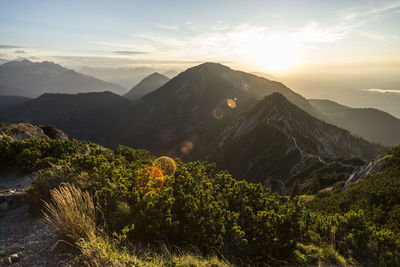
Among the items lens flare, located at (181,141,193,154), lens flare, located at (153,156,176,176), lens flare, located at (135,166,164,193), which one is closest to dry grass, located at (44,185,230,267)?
lens flare, located at (135,166,164,193)

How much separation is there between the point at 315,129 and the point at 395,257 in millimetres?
111529

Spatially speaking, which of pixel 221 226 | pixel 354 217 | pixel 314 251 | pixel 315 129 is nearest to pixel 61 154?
pixel 221 226

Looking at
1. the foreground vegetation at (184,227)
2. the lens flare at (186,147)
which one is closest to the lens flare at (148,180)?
the foreground vegetation at (184,227)

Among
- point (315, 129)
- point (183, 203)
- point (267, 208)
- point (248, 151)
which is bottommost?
point (248, 151)

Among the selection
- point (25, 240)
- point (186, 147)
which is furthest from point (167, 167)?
point (186, 147)

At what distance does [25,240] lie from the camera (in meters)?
5.94

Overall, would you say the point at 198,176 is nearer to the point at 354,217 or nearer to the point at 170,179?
the point at 170,179

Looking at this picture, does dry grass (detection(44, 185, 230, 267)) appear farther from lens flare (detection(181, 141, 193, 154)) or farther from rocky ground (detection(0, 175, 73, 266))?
lens flare (detection(181, 141, 193, 154))

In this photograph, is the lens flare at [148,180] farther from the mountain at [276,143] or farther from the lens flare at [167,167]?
the mountain at [276,143]

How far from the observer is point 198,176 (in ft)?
31.4

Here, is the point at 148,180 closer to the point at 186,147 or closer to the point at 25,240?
the point at 25,240

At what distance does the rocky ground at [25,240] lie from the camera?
5047 millimetres

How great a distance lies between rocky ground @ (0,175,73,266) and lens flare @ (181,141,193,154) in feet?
475

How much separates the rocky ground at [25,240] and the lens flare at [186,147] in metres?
145
